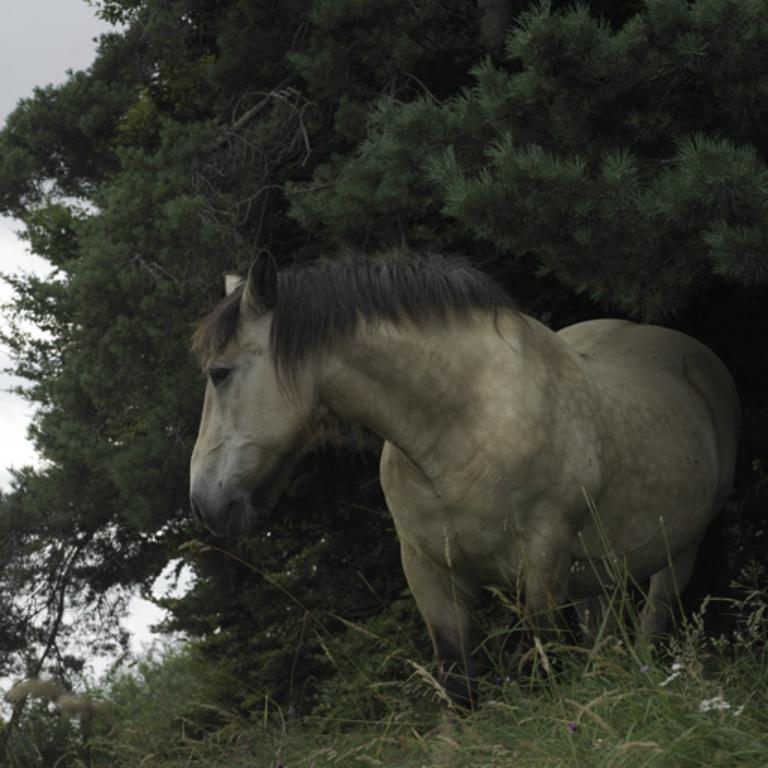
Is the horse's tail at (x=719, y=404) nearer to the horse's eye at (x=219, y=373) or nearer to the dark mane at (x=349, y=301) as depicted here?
the dark mane at (x=349, y=301)

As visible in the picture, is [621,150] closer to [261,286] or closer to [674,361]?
[674,361]

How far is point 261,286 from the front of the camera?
528 centimetres

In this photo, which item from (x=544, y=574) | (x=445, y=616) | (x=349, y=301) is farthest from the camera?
(x=445, y=616)

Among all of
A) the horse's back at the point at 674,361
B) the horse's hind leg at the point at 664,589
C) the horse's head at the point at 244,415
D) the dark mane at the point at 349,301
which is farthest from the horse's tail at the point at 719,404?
the horse's head at the point at 244,415

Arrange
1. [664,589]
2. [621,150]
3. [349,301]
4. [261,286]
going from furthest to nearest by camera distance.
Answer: [664,589] < [621,150] < [349,301] < [261,286]

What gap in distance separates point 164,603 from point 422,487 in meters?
6.15

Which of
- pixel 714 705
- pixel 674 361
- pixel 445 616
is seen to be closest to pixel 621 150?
pixel 674 361

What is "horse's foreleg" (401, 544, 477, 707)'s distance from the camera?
5.79 m

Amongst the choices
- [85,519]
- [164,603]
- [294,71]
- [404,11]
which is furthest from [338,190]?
[164,603]

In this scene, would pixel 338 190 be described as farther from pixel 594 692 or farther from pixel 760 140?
pixel 594 692

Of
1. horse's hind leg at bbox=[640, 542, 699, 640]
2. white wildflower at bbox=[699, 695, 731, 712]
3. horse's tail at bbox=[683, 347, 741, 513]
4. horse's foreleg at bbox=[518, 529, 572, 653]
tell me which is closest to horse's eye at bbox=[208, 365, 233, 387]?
horse's foreleg at bbox=[518, 529, 572, 653]

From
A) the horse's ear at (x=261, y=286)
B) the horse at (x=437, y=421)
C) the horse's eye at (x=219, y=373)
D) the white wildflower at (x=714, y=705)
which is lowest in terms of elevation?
the white wildflower at (x=714, y=705)

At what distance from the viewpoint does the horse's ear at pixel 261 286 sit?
522 cm

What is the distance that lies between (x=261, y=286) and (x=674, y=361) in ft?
9.36
